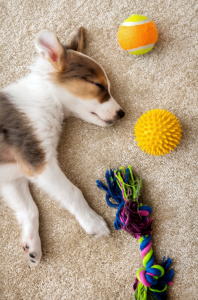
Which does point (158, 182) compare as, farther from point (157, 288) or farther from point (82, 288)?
point (82, 288)

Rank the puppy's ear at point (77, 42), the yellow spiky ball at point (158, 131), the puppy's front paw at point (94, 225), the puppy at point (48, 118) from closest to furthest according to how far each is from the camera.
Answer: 1. the yellow spiky ball at point (158, 131)
2. the puppy at point (48, 118)
3. the puppy's front paw at point (94, 225)
4. the puppy's ear at point (77, 42)

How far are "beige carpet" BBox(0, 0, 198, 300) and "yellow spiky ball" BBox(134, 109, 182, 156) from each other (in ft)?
0.85

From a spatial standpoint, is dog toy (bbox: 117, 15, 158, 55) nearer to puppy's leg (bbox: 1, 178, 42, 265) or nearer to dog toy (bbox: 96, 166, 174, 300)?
dog toy (bbox: 96, 166, 174, 300)

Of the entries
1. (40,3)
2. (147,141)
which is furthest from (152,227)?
(40,3)

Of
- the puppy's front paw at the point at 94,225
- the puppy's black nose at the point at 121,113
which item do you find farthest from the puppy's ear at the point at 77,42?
the puppy's front paw at the point at 94,225

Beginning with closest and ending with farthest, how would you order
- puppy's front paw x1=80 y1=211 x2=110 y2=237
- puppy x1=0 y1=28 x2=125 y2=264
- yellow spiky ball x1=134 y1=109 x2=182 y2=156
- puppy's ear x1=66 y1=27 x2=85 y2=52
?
1. yellow spiky ball x1=134 y1=109 x2=182 y2=156
2. puppy x1=0 y1=28 x2=125 y2=264
3. puppy's front paw x1=80 y1=211 x2=110 y2=237
4. puppy's ear x1=66 y1=27 x2=85 y2=52

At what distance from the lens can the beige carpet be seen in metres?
1.75

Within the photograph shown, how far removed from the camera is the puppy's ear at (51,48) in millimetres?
1543

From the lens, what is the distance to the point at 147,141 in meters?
1.56

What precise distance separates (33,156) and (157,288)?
1237mm

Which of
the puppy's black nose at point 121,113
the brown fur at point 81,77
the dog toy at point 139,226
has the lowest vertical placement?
the dog toy at point 139,226

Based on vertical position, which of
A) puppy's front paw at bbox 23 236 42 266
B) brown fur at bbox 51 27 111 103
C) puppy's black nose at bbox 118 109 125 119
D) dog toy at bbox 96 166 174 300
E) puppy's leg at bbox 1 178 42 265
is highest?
brown fur at bbox 51 27 111 103

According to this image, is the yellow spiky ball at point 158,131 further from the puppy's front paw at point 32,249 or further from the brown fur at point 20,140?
the puppy's front paw at point 32,249

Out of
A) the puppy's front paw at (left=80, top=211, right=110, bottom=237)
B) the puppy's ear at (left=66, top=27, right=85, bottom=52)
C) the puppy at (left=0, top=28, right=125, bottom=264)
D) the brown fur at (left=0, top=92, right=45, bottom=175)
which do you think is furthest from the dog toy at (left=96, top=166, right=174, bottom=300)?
the puppy's ear at (left=66, top=27, right=85, bottom=52)
